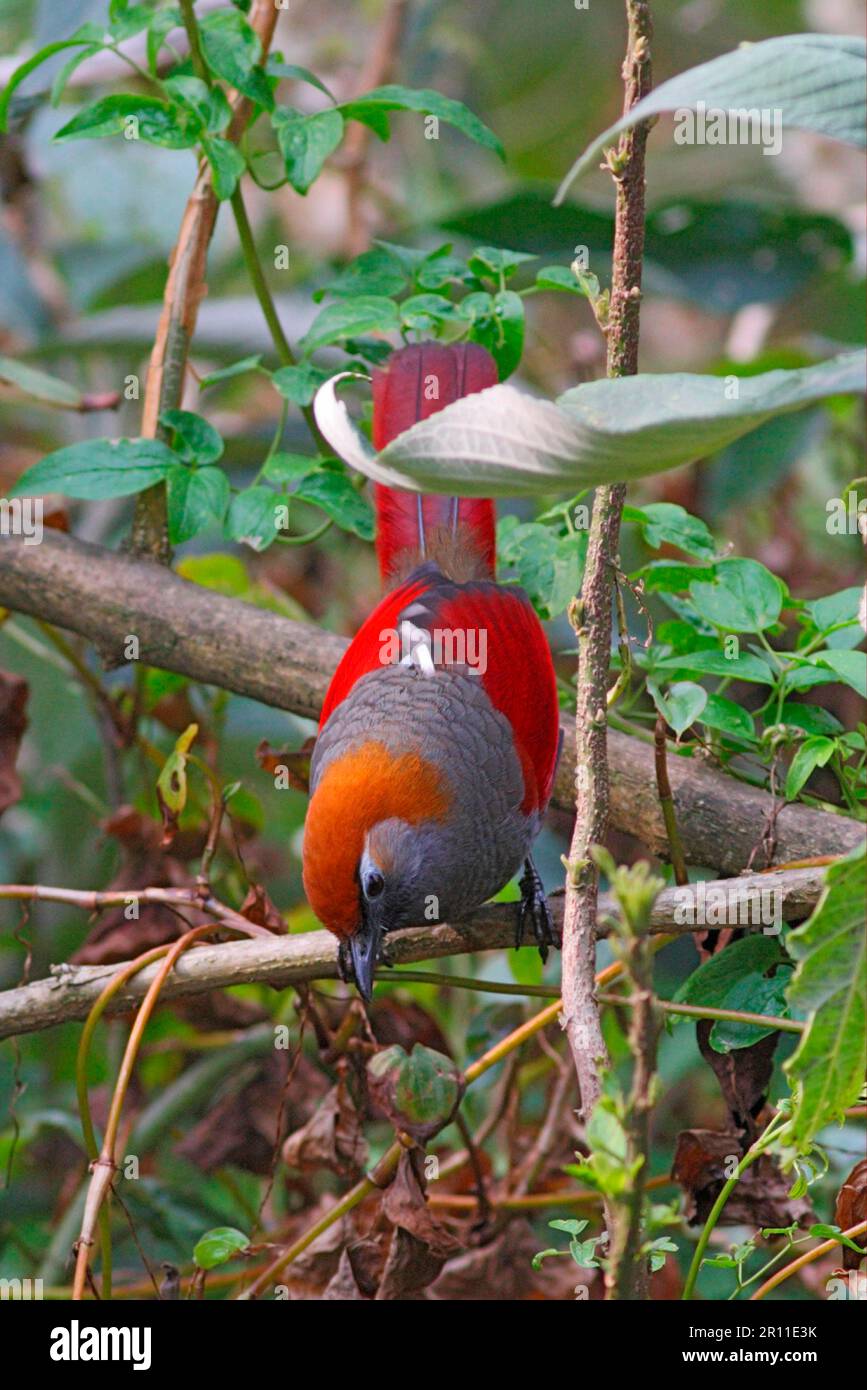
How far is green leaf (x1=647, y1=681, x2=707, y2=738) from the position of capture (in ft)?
6.88

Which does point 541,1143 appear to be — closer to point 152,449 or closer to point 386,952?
point 386,952

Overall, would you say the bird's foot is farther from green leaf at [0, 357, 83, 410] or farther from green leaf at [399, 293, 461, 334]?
green leaf at [0, 357, 83, 410]

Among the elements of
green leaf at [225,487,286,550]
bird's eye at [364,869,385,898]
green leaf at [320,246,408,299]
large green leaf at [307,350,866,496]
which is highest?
green leaf at [320,246,408,299]

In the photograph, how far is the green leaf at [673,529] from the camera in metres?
2.36

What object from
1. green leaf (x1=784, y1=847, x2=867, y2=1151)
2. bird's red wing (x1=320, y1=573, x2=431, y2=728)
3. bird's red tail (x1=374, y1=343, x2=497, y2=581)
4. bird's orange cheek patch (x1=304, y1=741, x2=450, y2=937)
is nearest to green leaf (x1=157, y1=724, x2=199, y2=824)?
bird's orange cheek patch (x1=304, y1=741, x2=450, y2=937)

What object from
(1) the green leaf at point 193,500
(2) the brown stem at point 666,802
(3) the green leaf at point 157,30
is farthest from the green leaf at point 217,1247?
(3) the green leaf at point 157,30

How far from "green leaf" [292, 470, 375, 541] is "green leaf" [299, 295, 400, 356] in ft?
0.80

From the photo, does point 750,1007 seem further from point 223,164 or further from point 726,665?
point 223,164

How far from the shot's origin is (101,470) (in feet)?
8.58

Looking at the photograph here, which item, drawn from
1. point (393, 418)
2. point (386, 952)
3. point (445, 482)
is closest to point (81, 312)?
point (393, 418)

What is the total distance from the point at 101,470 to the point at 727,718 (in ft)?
4.04

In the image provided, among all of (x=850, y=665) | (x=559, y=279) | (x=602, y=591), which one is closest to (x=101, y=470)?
(x=559, y=279)

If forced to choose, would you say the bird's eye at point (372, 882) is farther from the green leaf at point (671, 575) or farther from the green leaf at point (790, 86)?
the green leaf at point (790, 86)

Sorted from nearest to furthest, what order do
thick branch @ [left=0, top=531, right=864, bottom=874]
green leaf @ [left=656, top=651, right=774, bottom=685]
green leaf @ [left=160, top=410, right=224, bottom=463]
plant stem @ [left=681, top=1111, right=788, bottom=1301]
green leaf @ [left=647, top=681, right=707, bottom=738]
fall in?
1. plant stem @ [left=681, top=1111, right=788, bottom=1301]
2. green leaf @ [left=647, top=681, right=707, bottom=738]
3. green leaf @ [left=656, top=651, right=774, bottom=685]
4. green leaf @ [left=160, top=410, right=224, bottom=463]
5. thick branch @ [left=0, top=531, right=864, bottom=874]
